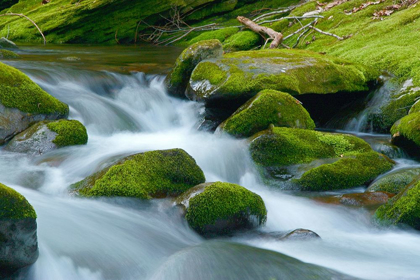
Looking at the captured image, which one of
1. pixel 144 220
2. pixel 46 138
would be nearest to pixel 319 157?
pixel 144 220

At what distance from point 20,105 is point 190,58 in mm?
3348

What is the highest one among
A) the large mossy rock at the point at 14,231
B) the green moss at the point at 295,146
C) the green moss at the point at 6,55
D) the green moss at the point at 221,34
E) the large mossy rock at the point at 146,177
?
the large mossy rock at the point at 14,231

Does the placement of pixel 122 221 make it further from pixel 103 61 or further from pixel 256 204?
pixel 103 61

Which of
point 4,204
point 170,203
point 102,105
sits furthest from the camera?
point 102,105

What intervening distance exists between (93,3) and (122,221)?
15.2m

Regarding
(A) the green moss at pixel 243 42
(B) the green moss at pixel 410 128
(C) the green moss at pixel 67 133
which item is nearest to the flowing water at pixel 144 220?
(C) the green moss at pixel 67 133

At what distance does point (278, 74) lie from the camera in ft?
25.6

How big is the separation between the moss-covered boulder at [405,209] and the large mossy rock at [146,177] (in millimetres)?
2131

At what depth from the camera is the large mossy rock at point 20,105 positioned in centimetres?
684

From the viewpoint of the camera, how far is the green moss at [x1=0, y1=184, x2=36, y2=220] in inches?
127

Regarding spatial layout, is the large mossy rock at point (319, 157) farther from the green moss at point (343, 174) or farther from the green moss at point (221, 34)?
the green moss at point (221, 34)

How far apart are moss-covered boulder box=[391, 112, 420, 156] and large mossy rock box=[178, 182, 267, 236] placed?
304 centimetres

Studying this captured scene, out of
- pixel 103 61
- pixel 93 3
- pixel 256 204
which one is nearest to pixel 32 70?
pixel 103 61

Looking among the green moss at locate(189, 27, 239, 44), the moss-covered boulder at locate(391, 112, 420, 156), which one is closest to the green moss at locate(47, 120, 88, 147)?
the moss-covered boulder at locate(391, 112, 420, 156)
